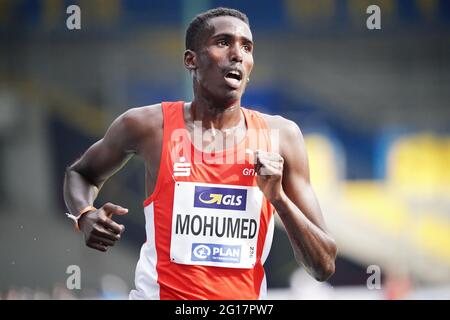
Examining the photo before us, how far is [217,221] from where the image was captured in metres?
3.97

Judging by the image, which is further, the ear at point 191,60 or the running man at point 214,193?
the ear at point 191,60

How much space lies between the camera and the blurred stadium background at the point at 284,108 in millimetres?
10219

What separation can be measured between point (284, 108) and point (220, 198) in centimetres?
672

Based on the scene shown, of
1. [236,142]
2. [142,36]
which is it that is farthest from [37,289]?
[236,142]

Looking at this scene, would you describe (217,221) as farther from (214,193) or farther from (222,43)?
(222,43)

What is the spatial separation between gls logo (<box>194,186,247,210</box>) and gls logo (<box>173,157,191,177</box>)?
82mm

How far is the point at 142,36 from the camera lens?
10586 millimetres

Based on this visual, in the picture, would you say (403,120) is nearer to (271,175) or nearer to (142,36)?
(142,36)
